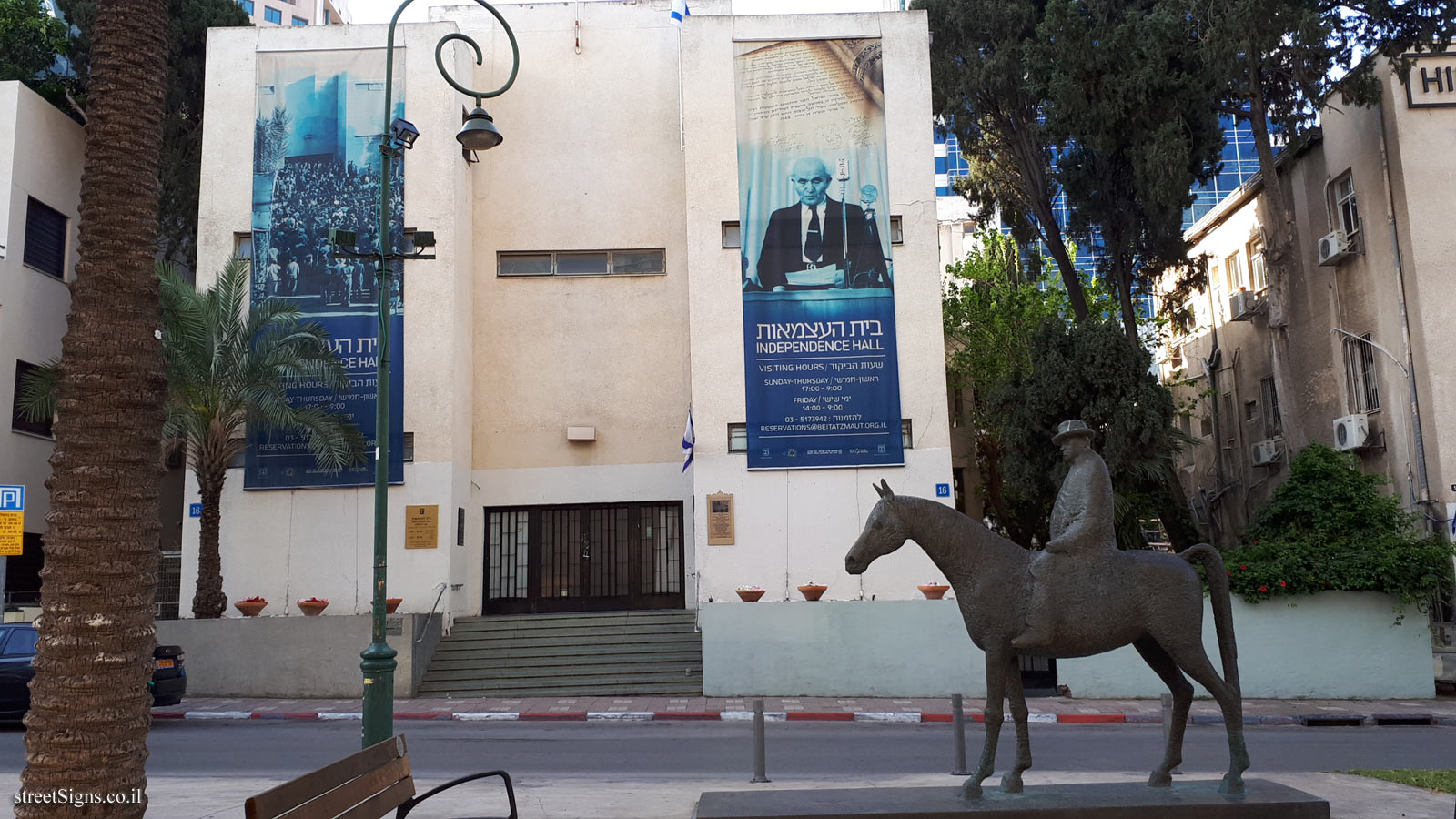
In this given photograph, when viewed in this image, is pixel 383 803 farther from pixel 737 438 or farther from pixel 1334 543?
pixel 1334 543

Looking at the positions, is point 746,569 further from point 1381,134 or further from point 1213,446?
point 1213,446

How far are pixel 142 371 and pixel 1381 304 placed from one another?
2297cm

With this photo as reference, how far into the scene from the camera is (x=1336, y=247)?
22.6 meters

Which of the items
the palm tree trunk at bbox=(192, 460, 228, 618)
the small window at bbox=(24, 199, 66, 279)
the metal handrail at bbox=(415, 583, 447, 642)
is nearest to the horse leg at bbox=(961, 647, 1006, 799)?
the metal handrail at bbox=(415, 583, 447, 642)

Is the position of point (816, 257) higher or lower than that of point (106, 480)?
higher

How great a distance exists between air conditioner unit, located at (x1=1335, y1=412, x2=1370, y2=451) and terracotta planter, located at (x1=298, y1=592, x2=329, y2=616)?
19.6 meters

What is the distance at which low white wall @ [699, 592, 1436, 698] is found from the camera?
59.2ft

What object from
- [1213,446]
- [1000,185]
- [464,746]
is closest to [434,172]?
[464,746]

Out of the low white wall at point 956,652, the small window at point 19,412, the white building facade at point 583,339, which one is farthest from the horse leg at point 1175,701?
the small window at point 19,412

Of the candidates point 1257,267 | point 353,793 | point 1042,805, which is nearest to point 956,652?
point 1042,805

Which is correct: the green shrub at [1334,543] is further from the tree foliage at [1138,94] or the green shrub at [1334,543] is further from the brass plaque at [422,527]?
the brass plaque at [422,527]

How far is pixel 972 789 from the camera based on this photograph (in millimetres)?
6957

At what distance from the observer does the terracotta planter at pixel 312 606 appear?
767 inches

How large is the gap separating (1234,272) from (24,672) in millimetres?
28578
